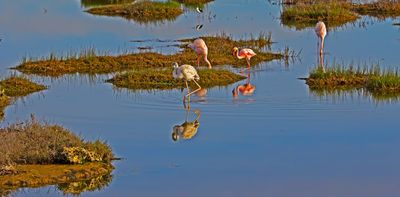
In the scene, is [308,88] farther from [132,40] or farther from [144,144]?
[132,40]

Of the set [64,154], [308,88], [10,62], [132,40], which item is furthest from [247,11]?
[64,154]

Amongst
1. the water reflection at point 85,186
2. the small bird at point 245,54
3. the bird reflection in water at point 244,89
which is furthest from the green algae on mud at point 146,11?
the water reflection at point 85,186

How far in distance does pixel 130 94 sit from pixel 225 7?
19427 millimetres

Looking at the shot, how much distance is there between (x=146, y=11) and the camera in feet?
112

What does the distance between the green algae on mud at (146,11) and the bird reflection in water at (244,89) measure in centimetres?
1408

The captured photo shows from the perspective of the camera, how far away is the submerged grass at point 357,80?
59.9ft

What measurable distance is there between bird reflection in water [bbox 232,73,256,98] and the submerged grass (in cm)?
121

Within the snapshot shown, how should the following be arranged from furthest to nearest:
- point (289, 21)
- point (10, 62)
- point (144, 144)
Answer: point (289, 21)
point (10, 62)
point (144, 144)

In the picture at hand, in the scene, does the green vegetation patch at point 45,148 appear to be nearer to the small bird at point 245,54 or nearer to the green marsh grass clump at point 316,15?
the small bird at point 245,54

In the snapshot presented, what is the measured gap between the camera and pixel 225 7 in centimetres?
3747

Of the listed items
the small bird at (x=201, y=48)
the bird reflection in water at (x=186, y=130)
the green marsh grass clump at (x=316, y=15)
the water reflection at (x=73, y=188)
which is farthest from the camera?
the green marsh grass clump at (x=316, y=15)

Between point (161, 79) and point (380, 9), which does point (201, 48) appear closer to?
point (161, 79)

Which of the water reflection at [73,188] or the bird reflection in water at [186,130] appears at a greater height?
the bird reflection in water at [186,130]

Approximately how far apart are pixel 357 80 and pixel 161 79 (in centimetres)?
406
